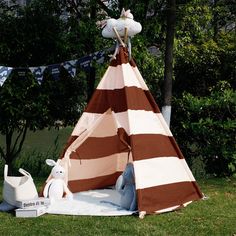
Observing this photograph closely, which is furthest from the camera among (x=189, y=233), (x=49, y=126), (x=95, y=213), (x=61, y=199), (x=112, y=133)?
(x=49, y=126)

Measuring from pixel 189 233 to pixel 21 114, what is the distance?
5246mm

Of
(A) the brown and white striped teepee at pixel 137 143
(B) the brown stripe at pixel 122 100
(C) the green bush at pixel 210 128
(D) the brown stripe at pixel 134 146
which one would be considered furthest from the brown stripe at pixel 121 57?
(C) the green bush at pixel 210 128

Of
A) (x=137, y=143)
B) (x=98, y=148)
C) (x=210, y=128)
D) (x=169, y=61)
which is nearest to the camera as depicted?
(x=137, y=143)

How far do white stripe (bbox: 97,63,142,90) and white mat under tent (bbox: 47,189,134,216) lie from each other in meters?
1.42

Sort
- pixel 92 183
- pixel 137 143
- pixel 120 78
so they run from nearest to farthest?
1. pixel 137 143
2. pixel 120 78
3. pixel 92 183

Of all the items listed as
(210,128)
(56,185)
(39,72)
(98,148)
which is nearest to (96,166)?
(98,148)

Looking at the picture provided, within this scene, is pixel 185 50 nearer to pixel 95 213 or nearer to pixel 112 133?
pixel 112 133

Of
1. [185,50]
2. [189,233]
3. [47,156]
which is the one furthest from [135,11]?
[189,233]

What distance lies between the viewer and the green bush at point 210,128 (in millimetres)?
9250

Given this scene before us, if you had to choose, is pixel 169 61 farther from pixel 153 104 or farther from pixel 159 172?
pixel 159 172

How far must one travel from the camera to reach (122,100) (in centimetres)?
688

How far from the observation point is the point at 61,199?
6.75 m

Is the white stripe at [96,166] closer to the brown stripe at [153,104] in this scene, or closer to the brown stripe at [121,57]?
the brown stripe at [153,104]

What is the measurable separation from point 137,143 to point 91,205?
0.92m
